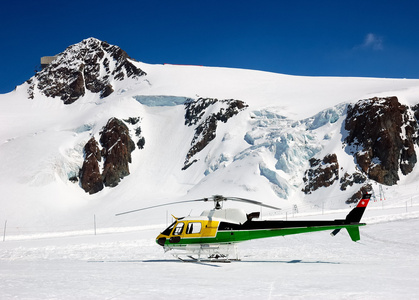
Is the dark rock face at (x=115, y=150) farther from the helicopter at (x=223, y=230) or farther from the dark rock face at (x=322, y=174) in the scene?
the helicopter at (x=223, y=230)

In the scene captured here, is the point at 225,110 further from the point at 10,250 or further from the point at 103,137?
the point at 10,250

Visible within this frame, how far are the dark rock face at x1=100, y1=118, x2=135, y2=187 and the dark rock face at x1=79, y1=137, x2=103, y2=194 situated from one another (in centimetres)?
132

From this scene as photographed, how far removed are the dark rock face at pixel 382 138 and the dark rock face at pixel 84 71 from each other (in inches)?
2392

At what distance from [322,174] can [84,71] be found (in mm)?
79827

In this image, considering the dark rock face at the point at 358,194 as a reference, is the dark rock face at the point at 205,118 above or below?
above

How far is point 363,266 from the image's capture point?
13586 mm

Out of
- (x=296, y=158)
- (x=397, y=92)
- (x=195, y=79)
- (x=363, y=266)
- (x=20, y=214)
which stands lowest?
(x=363, y=266)

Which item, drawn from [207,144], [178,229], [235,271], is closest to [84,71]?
[207,144]

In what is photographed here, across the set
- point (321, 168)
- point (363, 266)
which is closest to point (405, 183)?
point (321, 168)

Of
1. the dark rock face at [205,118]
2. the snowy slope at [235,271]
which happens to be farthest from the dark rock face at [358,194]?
the dark rock face at [205,118]

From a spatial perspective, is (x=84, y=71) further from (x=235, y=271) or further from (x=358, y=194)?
(x=235, y=271)

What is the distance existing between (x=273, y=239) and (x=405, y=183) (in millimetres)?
37214

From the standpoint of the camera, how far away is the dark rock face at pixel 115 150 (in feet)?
235

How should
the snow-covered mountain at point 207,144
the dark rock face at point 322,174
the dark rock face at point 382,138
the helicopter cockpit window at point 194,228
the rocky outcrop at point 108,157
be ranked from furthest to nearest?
the rocky outcrop at point 108,157, the snow-covered mountain at point 207,144, the dark rock face at point 382,138, the dark rock face at point 322,174, the helicopter cockpit window at point 194,228
